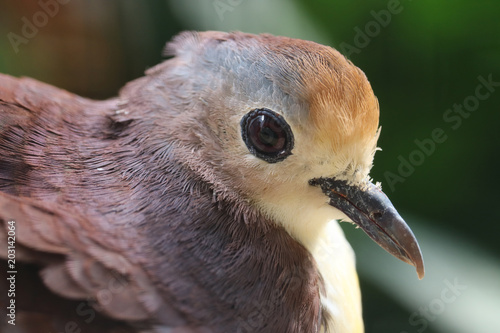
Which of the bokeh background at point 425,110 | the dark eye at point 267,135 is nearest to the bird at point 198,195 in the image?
the dark eye at point 267,135

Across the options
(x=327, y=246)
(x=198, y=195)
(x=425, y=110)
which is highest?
(x=425, y=110)

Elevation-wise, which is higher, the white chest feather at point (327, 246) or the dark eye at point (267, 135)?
the dark eye at point (267, 135)

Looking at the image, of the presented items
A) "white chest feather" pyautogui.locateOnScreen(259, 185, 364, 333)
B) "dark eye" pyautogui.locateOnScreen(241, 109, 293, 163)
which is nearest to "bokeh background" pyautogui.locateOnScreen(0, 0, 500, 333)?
"white chest feather" pyautogui.locateOnScreen(259, 185, 364, 333)

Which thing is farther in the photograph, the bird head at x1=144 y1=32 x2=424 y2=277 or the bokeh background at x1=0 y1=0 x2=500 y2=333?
the bokeh background at x1=0 y1=0 x2=500 y2=333

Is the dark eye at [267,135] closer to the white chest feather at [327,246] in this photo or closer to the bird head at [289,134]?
the bird head at [289,134]

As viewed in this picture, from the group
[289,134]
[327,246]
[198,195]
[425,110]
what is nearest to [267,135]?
[289,134]

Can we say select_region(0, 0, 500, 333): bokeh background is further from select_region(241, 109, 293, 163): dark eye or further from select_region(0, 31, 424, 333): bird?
select_region(241, 109, 293, 163): dark eye

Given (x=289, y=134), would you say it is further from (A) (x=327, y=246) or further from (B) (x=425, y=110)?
(B) (x=425, y=110)
